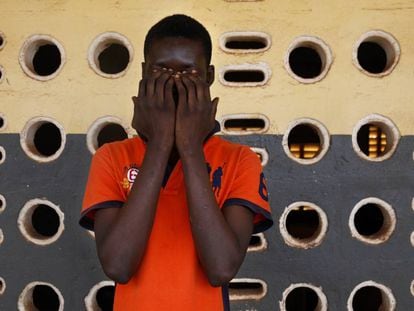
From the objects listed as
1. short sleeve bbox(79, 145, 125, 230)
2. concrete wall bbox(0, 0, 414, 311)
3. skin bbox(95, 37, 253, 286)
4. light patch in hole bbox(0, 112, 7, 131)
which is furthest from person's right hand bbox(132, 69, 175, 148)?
light patch in hole bbox(0, 112, 7, 131)

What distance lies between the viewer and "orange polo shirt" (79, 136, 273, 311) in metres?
0.79

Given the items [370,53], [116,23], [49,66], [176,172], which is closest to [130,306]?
[176,172]

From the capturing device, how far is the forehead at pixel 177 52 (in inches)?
32.2

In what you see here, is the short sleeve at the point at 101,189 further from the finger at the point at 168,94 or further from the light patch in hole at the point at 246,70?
the light patch in hole at the point at 246,70

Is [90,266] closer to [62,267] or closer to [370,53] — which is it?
[62,267]

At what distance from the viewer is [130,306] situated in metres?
0.79

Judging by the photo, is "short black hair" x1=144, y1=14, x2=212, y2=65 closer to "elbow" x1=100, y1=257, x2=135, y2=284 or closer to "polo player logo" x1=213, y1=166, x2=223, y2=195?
"polo player logo" x1=213, y1=166, x2=223, y2=195

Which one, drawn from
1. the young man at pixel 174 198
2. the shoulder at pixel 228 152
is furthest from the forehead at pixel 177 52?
the shoulder at pixel 228 152

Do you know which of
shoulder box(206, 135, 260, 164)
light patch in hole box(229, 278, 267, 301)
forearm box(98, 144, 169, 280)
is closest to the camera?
forearm box(98, 144, 169, 280)

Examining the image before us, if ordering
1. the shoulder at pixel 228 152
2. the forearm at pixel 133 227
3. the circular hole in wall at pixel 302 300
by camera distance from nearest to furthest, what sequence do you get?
the forearm at pixel 133 227
the shoulder at pixel 228 152
the circular hole in wall at pixel 302 300

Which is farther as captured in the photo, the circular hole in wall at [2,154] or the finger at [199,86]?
the circular hole in wall at [2,154]

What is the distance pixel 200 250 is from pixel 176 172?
15cm

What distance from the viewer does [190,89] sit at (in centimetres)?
78

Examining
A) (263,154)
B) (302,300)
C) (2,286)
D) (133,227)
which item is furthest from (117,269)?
(302,300)
